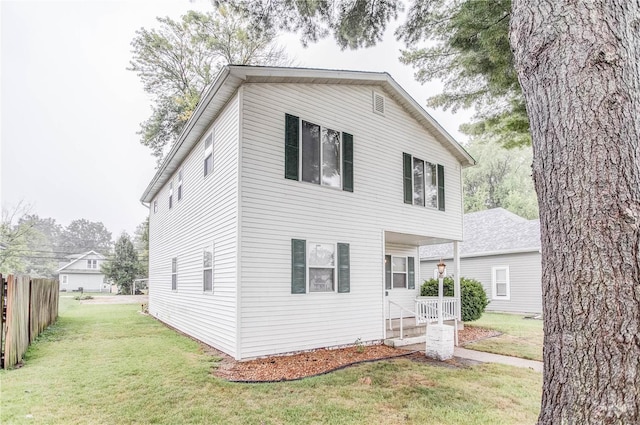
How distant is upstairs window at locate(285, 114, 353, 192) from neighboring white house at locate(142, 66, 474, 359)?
0.08ft

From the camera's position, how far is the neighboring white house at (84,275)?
44.7 metres

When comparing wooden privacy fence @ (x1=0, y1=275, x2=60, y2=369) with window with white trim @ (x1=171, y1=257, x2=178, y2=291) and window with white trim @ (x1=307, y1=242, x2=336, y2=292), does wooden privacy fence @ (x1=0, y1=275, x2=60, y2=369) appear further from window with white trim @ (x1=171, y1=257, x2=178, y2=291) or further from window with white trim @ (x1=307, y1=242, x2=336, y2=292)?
window with white trim @ (x1=307, y1=242, x2=336, y2=292)

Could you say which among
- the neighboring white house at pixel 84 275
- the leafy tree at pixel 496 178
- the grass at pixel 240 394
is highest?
the leafy tree at pixel 496 178

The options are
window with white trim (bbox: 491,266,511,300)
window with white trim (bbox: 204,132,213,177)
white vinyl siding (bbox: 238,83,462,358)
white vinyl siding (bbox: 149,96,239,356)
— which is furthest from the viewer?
window with white trim (bbox: 491,266,511,300)

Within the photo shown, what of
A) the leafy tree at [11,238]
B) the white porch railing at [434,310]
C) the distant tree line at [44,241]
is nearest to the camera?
the white porch railing at [434,310]

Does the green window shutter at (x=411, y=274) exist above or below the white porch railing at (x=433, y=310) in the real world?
above

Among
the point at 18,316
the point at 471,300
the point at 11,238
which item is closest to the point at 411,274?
the point at 471,300

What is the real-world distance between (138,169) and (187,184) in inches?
2854

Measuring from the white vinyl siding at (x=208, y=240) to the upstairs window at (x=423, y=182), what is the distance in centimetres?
477

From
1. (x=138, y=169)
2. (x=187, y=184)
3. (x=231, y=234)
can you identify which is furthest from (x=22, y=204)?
(x=138, y=169)

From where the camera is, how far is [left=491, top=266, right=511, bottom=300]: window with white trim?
16.0m

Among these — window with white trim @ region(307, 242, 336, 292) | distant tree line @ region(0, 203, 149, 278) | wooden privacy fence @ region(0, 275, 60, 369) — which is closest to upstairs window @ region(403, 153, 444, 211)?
window with white trim @ region(307, 242, 336, 292)

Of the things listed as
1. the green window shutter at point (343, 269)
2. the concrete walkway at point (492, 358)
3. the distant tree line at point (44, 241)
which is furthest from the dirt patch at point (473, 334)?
the distant tree line at point (44, 241)

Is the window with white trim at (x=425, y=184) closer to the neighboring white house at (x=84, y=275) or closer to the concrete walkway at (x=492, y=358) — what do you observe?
the concrete walkway at (x=492, y=358)
